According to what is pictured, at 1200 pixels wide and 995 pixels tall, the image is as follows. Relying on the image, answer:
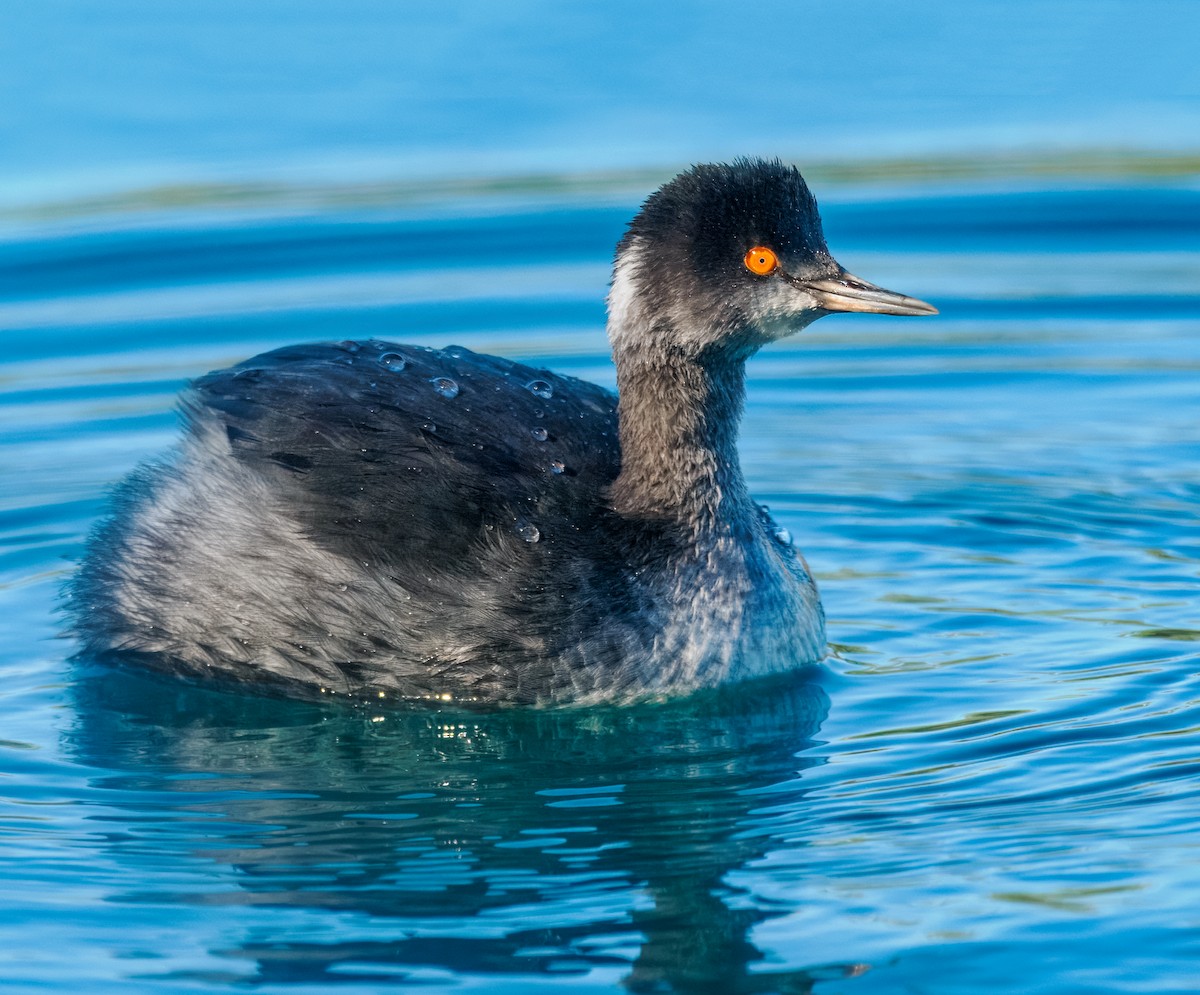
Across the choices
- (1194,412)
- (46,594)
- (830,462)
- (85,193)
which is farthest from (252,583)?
(85,193)

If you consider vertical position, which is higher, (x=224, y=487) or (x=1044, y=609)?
(x=224, y=487)

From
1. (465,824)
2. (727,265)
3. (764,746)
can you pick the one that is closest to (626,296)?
(727,265)

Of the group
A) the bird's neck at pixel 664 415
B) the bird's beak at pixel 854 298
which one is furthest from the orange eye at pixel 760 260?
the bird's neck at pixel 664 415

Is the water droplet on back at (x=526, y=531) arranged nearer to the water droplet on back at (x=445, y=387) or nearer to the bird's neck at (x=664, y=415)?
the bird's neck at (x=664, y=415)

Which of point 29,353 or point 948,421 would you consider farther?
point 29,353

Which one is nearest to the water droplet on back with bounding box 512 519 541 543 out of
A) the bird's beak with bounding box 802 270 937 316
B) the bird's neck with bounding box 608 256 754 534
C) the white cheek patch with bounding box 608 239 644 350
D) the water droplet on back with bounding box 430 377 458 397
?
the bird's neck with bounding box 608 256 754 534

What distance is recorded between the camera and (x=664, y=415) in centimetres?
828

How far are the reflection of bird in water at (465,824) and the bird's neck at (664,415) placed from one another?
0.74 metres

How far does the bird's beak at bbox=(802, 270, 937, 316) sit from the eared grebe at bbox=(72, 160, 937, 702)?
0.01 meters

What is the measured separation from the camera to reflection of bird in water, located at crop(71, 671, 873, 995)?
6.27m

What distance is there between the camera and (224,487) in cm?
812

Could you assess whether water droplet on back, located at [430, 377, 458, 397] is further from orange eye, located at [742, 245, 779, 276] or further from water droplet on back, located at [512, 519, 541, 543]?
orange eye, located at [742, 245, 779, 276]

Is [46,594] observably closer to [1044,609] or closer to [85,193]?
[1044,609]

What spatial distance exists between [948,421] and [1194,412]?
1248 millimetres
